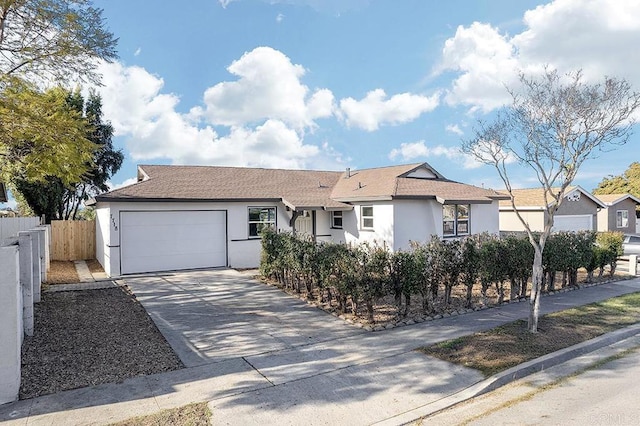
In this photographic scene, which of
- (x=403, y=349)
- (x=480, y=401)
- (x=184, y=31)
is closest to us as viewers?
(x=480, y=401)

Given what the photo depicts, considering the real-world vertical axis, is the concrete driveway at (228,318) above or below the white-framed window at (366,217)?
below

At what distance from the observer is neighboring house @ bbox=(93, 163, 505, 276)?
13.9 metres

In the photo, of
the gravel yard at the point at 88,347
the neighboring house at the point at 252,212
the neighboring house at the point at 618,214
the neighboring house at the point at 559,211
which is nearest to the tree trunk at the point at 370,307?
the gravel yard at the point at 88,347

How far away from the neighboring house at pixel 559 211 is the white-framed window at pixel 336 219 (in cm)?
1301

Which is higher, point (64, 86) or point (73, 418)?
point (64, 86)

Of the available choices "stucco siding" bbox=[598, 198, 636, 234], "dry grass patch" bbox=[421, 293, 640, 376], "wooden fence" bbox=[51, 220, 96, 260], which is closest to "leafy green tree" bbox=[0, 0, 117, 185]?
"wooden fence" bbox=[51, 220, 96, 260]

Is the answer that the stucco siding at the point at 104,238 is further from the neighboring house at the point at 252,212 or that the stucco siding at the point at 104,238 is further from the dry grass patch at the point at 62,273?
the dry grass patch at the point at 62,273

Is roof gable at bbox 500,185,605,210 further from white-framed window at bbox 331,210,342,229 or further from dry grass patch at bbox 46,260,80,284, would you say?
dry grass patch at bbox 46,260,80,284

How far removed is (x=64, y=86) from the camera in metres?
11.6

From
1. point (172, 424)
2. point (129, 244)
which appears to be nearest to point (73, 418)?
point (172, 424)

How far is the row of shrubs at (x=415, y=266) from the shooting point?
7895 millimetres

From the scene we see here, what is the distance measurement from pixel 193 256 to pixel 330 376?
35.0ft

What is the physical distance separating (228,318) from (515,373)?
5459mm

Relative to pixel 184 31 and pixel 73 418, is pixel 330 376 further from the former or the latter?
pixel 184 31
